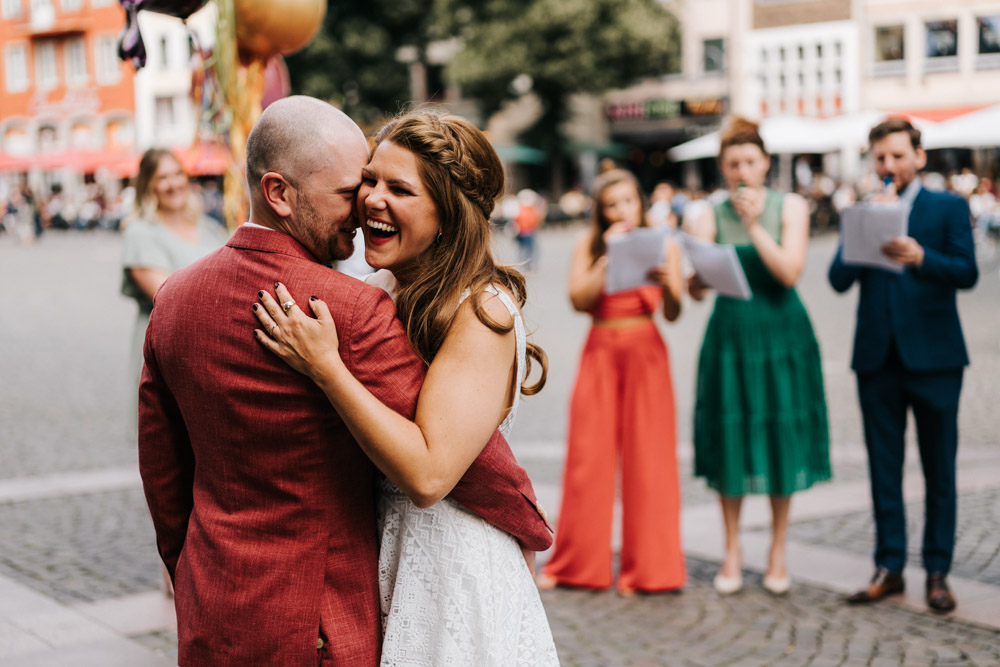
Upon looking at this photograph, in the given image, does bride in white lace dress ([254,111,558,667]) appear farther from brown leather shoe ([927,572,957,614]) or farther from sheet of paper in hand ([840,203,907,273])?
brown leather shoe ([927,572,957,614])

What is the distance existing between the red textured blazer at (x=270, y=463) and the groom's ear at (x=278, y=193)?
47 millimetres

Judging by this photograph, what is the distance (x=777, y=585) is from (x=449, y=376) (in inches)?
132

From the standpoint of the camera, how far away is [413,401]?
204 cm

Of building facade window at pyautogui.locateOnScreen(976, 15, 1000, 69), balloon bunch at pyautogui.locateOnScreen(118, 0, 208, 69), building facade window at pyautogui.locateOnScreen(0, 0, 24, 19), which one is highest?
building facade window at pyautogui.locateOnScreen(0, 0, 24, 19)

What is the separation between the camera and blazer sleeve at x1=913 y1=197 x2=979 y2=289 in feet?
15.0

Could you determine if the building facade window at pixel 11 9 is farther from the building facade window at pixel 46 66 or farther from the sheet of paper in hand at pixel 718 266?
the sheet of paper in hand at pixel 718 266

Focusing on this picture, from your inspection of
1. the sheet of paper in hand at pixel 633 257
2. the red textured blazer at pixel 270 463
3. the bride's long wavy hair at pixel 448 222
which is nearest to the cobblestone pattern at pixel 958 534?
the sheet of paper in hand at pixel 633 257

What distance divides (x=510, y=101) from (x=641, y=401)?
36.1 m

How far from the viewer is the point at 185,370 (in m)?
2.05

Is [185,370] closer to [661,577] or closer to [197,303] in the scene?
[197,303]

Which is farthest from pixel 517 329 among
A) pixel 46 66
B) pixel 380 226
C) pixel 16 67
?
pixel 16 67

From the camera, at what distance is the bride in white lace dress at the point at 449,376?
2.10m

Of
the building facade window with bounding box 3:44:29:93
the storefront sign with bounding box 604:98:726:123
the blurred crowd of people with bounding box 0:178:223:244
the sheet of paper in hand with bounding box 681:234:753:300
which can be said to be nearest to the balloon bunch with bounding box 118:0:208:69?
the sheet of paper in hand with bounding box 681:234:753:300

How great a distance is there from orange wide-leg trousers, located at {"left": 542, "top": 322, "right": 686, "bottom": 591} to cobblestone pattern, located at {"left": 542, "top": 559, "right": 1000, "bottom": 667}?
5.9 inches
